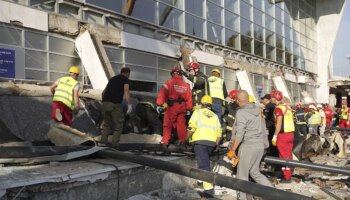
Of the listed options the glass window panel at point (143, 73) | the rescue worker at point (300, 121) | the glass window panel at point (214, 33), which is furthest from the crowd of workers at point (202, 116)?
the glass window panel at point (214, 33)

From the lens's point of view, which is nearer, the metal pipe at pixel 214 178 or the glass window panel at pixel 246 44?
the metal pipe at pixel 214 178

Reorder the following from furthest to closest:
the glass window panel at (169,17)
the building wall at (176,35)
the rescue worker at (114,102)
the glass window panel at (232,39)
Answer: the glass window panel at (232,39) < the glass window panel at (169,17) < the building wall at (176,35) < the rescue worker at (114,102)

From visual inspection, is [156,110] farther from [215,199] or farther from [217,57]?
[217,57]

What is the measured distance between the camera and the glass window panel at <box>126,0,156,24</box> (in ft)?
48.5

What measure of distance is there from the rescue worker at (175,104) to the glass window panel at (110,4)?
18.3 feet

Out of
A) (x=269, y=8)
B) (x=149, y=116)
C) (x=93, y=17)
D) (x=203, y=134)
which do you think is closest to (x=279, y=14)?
(x=269, y=8)

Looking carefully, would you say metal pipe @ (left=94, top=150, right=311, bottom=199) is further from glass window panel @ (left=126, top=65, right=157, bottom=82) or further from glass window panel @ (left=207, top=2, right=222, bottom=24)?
glass window panel @ (left=207, top=2, right=222, bottom=24)

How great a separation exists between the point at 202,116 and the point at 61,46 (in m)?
6.22

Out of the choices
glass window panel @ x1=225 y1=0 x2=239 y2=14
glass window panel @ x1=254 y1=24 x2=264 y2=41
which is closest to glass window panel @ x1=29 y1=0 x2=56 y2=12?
glass window panel @ x1=225 y1=0 x2=239 y2=14

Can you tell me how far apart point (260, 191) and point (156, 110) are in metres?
6.31

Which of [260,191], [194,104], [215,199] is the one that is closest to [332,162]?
[194,104]

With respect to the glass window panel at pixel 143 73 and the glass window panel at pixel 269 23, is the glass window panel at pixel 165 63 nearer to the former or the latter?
the glass window panel at pixel 143 73

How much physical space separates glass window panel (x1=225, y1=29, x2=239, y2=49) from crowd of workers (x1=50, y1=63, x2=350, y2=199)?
1039 centimetres

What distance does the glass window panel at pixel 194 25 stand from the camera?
17.8 metres
